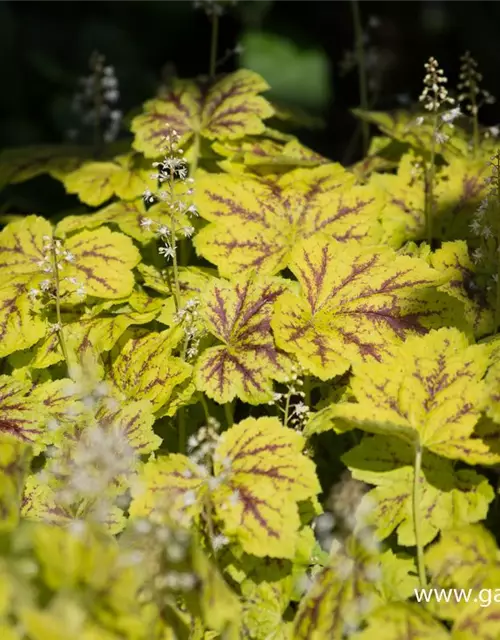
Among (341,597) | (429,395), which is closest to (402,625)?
(341,597)

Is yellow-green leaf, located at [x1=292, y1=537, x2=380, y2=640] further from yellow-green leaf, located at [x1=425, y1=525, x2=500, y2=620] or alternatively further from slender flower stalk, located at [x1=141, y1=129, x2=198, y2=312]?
slender flower stalk, located at [x1=141, y1=129, x2=198, y2=312]

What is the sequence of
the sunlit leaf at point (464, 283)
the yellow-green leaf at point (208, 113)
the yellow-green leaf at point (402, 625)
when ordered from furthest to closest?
the yellow-green leaf at point (208, 113), the sunlit leaf at point (464, 283), the yellow-green leaf at point (402, 625)

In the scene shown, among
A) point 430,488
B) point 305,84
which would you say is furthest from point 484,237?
point 305,84

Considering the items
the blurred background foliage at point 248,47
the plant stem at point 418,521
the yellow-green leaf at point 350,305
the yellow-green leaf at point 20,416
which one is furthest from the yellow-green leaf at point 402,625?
the blurred background foliage at point 248,47

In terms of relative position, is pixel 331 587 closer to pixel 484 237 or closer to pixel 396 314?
pixel 396 314

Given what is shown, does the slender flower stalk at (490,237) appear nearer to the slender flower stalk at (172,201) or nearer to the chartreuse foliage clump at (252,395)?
the chartreuse foliage clump at (252,395)

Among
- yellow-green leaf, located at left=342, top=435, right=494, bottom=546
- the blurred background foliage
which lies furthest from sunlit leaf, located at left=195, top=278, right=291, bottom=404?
the blurred background foliage
